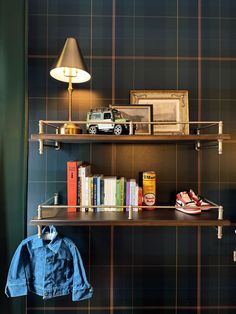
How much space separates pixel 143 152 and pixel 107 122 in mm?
395

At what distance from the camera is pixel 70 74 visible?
125cm

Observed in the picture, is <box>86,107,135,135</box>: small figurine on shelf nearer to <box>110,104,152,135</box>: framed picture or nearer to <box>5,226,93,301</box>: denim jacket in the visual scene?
<box>110,104,152,135</box>: framed picture

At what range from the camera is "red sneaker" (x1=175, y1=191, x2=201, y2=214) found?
3.85 feet

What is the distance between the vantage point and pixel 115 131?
3.85 ft

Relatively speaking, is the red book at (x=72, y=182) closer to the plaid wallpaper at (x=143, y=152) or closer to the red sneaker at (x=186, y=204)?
the plaid wallpaper at (x=143, y=152)

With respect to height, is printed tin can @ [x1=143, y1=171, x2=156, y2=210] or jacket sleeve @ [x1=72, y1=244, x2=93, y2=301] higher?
printed tin can @ [x1=143, y1=171, x2=156, y2=210]

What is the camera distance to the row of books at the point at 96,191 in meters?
1.23

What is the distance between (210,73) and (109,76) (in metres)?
0.62

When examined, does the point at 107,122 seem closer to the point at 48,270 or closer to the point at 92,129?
the point at 92,129

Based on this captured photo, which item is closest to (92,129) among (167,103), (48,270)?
(167,103)

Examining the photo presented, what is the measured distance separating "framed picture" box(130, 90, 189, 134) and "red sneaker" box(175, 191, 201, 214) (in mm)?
388

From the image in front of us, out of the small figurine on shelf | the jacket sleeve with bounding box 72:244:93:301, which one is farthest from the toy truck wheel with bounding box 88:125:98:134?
the jacket sleeve with bounding box 72:244:93:301

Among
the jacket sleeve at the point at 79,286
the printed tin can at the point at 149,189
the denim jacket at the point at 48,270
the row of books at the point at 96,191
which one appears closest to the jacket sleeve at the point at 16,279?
the denim jacket at the point at 48,270

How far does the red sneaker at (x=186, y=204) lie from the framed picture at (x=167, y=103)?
0.39 metres
